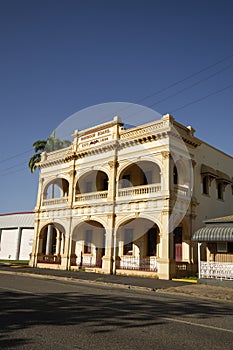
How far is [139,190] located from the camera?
22656 millimetres

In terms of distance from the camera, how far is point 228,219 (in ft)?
64.3

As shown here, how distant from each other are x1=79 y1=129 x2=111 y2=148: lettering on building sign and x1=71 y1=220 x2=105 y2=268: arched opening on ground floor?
6.26 meters

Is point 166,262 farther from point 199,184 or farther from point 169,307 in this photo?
point 169,307

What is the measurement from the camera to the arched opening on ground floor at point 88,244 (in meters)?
26.8

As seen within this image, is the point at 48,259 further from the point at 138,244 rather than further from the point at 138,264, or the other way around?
the point at 138,264

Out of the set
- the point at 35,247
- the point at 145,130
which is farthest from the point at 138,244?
the point at 35,247

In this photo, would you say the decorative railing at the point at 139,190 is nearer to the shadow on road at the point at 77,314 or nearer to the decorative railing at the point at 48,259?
the decorative railing at the point at 48,259

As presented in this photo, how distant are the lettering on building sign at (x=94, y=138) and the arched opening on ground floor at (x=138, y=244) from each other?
6.74 meters

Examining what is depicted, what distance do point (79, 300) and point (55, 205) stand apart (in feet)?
61.4

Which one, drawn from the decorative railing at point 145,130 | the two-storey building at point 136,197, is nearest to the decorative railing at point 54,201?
the two-storey building at point 136,197

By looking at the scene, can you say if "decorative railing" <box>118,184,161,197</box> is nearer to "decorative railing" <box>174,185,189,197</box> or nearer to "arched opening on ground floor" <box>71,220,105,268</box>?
"decorative railing" <box>174,185,189,197</box>

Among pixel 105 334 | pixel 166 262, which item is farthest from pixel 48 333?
pixel 166 262

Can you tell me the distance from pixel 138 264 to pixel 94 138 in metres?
Answer: 10.3

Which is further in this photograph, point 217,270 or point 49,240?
point 49,240
